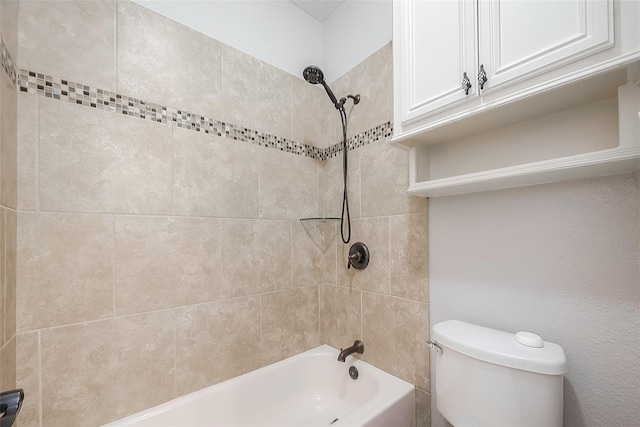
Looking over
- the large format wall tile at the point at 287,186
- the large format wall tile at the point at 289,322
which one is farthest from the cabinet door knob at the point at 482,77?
the large format wall tile at the point at 289,322

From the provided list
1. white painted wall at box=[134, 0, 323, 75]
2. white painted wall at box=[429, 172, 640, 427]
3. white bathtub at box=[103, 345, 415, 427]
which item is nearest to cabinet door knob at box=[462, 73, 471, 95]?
white painted wall at box=[429, 172, 640, 427]

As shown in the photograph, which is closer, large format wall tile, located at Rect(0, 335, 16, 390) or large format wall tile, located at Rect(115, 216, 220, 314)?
large format wall tile, located at Rect(0, 335, 16, 390)

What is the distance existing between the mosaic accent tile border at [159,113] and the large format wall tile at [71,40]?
3cm

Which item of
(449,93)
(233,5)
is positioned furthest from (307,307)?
(233,5)

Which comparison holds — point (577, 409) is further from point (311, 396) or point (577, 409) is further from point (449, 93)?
point (311, 396)

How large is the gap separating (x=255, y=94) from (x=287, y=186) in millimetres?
529

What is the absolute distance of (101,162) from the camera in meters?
1.06

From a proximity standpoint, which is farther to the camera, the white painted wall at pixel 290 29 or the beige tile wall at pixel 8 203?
the white painted wall at pixel 290 29

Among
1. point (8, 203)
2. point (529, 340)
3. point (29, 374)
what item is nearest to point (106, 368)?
point (29, 374)

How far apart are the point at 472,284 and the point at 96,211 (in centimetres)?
150

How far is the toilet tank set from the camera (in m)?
0.78

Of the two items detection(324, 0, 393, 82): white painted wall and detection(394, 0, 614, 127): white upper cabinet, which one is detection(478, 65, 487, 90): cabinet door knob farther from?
detection(324, 0, 393, 82): white painted wall

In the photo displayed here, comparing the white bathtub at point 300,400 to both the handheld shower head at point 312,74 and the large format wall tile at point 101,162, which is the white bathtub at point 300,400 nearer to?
the large format wall tile at point 101,162

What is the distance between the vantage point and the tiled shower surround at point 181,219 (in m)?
0.97
